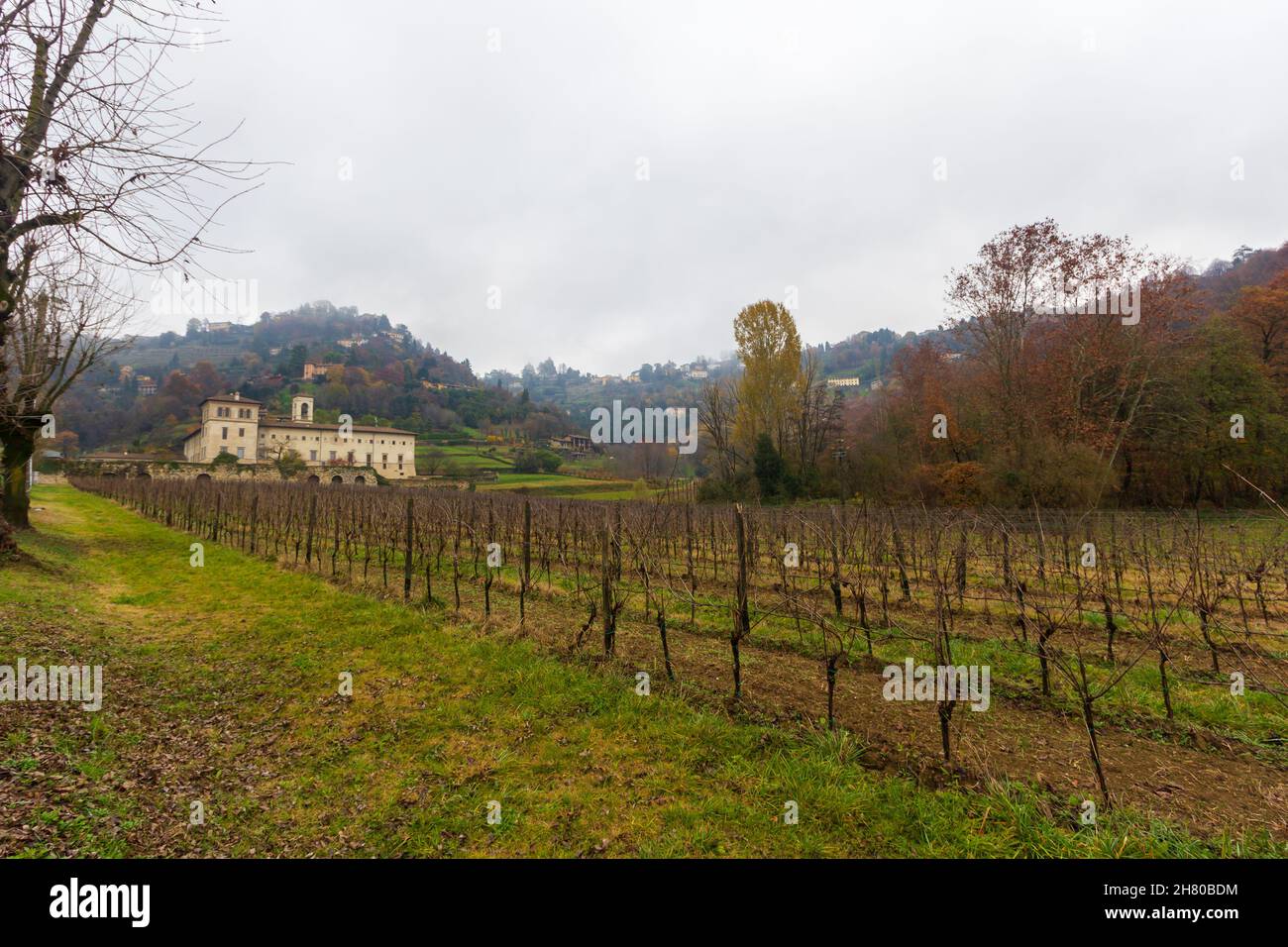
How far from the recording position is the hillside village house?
67.8 meters

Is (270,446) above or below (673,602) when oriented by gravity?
above

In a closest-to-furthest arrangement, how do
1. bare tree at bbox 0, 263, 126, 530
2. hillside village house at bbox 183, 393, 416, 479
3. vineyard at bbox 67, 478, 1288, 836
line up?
1. vineyard at bbox 67, 478, 1288, 836
2. bare tree at bbox 0, 263, 126, 530
3. hillside village house at bbox 183, 393, 416, 479

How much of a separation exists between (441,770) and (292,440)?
86.6m

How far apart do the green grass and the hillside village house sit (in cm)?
7434

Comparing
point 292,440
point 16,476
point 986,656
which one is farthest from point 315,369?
point 986,656

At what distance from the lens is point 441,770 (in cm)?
421

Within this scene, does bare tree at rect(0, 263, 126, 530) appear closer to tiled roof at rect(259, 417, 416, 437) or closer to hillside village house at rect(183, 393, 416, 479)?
hillside village house at rect(183, 393, 416, 479)

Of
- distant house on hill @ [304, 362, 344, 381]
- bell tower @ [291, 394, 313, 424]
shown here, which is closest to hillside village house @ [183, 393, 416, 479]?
bell tower @ [291, 394, 313, 424]
